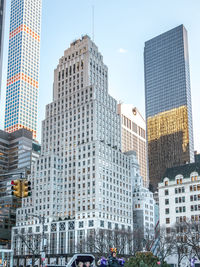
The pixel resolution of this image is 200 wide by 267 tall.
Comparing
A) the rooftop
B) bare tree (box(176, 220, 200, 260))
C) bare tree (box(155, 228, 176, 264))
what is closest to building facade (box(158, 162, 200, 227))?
the rooftop

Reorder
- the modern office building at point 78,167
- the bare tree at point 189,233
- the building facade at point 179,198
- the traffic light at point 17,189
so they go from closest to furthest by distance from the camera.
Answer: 1. the traffic light at point 17,189
2. the bare tree at point 189,233
3. the building facade at point 179,198
4. the modern office building at point 78,167

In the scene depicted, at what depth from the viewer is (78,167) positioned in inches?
6358

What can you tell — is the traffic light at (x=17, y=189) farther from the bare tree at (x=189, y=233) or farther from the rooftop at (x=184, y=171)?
the rooftop at (x=184, y=171)

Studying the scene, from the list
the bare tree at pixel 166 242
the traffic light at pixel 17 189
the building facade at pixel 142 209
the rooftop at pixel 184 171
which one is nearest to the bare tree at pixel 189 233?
the bare tree at pixel 166 242

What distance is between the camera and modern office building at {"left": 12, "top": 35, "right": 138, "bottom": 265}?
152 meters

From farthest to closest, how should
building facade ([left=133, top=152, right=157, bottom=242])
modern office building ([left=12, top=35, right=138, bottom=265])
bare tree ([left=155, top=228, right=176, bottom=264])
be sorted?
building facade ([left=133, top=152, right=157, bottom=242]) → modern office building ([left=12, top=35, right=138, bottom=265]) → bare tree ([left=155, top=228, right=176, bottom=264])

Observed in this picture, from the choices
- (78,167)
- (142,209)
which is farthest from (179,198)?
(142,209)

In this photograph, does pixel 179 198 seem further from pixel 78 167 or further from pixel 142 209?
pixel 142 209

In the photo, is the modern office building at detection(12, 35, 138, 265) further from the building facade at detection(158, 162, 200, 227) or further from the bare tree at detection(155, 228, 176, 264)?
the bare tree at detection(155, 228, 176, 264)

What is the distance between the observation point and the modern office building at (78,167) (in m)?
152

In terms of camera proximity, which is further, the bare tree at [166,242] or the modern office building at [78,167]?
the modern office building at [78,167]

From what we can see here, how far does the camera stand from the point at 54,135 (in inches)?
7047

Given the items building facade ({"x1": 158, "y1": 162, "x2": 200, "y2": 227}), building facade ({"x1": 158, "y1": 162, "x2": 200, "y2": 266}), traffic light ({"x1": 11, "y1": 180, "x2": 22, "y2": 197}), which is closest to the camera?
traffic light ({"x1": 11, "y1": 180, "x2": 22, "y2": 197})

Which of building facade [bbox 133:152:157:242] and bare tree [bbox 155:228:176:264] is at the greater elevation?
building facade [bbox 133:152:157:242]
